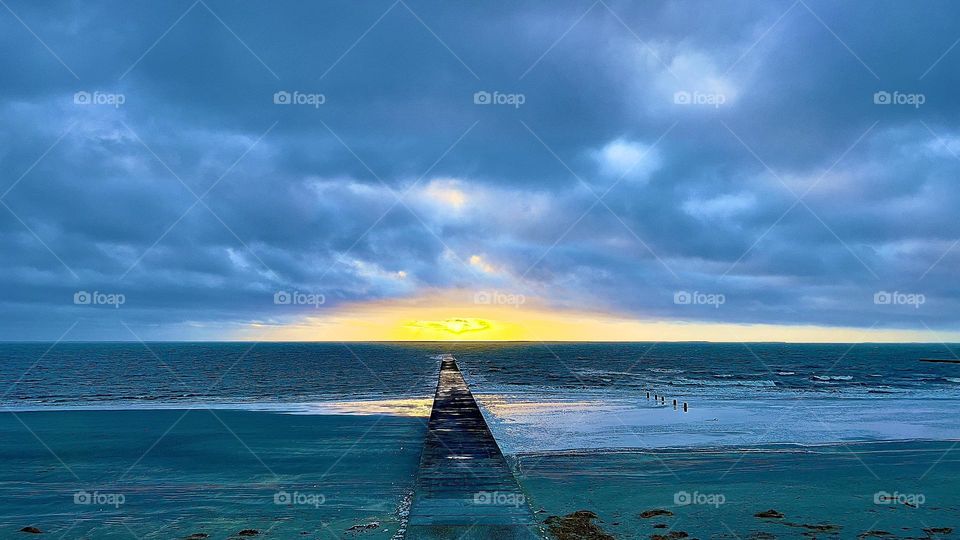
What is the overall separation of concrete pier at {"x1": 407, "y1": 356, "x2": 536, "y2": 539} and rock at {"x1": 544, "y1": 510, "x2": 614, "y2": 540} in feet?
2.19

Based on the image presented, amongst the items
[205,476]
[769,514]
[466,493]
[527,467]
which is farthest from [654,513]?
[205,476]

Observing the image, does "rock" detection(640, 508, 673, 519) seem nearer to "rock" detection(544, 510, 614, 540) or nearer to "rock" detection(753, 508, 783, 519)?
"rock" detection(544, 510, 614, 540)

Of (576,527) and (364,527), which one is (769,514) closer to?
(576,527)

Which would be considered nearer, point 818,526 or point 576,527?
point 576,527

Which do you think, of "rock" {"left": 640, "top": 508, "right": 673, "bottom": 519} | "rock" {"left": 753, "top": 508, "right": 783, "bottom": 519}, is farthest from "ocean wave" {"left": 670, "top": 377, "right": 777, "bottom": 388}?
"rock" {"left": 640, "top": 508, "right": 673, "bottom": 519}

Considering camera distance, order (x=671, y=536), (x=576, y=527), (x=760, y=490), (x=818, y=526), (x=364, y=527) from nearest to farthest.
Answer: (x=671, y=536), (x=576, y=527), (x=364, y=527), (x=818, y=526), (x=760, y=490)

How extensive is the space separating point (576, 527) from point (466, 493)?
2.20m

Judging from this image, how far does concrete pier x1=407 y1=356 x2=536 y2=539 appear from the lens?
10.1 meters

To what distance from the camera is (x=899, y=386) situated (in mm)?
50375

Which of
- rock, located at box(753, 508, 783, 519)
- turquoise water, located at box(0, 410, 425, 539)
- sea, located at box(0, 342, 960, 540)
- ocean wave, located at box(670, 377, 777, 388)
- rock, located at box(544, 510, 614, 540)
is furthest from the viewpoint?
ocean wave, located at box(670, 377, 777, 388)

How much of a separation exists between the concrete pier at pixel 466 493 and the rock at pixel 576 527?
0.67 metres

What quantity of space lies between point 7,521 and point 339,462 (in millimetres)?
7854

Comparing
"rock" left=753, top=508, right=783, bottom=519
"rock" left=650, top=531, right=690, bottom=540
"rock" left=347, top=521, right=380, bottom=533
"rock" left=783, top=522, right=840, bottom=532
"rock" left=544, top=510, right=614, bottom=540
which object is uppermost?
"rock" left=347, top=521, right=380, bottom=533

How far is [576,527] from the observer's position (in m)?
11.6
